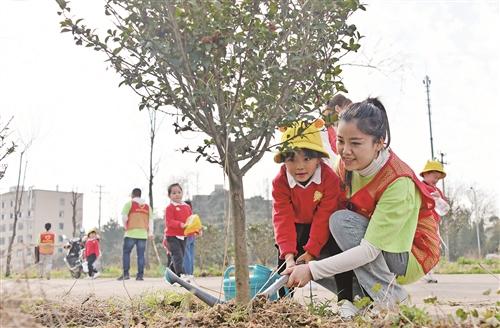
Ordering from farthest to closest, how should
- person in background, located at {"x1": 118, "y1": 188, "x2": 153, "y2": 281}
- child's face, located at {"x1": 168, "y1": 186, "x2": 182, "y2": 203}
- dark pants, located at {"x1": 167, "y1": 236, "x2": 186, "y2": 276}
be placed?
person in background, located at {"x1": 118, "y1": 188, "x2": 153, "y2": 281}
child's face, located at {"x1": 168, "y1": 186, "x2": 182, "y2": 203}
dark pants, located at {"x1": 167, "y1": 236, "x2": 186, "y2": 276}

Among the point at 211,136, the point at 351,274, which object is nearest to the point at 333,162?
the point at 351,274

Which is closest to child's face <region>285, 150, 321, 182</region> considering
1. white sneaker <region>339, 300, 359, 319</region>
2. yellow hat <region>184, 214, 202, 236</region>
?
white sneaker <region>339, 300, 359, 319</region>

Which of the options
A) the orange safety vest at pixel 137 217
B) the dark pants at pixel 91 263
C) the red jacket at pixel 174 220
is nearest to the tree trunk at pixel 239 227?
the red jacket at pixel 174 220

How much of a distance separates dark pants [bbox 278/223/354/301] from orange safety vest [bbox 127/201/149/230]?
6452 millimetres

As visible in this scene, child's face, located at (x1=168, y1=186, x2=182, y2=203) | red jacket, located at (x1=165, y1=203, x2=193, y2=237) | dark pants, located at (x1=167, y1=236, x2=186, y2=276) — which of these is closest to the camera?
dark pants, located at (x1=167, y1=236, x2=186, y2=276)

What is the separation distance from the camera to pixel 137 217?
9.51 m

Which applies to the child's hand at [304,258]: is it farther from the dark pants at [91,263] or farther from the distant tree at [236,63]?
the dark pants at [91,263]

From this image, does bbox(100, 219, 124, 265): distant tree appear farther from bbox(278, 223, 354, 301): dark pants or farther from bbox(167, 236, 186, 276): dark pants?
bbox(278, 223, 354, 301): dark pants

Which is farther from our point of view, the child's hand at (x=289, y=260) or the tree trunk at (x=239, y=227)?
the child's hand at (x=289, y=260)

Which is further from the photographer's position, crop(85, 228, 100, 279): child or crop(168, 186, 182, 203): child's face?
crop(85, 228, 100, 279): child

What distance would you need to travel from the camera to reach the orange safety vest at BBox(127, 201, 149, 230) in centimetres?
946

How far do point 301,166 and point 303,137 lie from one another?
0.20m

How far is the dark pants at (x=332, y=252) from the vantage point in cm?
311

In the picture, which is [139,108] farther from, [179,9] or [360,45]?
[360,45]
